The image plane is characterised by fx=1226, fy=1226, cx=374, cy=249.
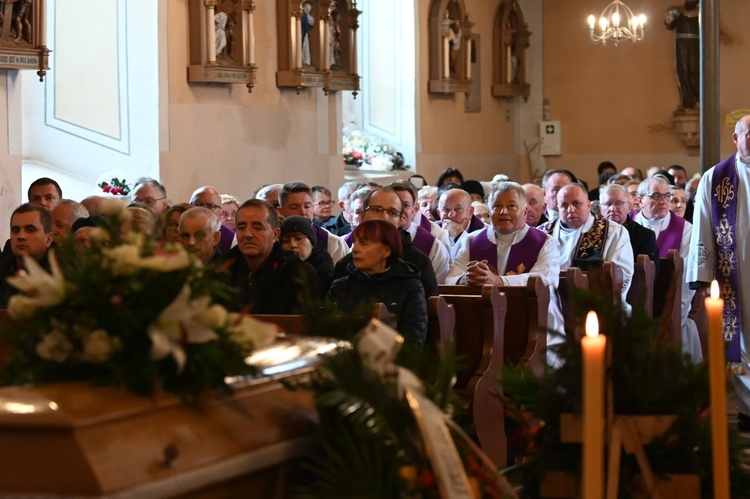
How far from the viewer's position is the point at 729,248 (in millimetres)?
7469

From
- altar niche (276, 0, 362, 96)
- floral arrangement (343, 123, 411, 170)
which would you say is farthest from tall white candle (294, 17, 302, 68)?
floral arrangement (343, 123, 411, 170)

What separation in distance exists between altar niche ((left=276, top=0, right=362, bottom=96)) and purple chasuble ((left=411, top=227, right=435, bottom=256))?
5.60 m

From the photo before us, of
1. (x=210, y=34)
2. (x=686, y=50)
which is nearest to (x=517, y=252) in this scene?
(x=210, y=34)

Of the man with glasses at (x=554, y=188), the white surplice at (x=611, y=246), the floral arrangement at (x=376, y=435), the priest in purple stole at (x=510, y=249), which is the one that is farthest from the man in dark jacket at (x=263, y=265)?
the man with glasses at (x=554, y=188)

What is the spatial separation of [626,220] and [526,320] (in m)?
3.34

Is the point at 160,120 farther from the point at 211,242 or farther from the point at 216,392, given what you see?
the point at 216,392

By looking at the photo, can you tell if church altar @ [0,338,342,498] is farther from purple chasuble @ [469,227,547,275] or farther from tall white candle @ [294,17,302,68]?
tall white candle @ [294,17,302,68]

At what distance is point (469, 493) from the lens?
5.74 ft

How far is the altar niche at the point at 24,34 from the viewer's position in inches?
370

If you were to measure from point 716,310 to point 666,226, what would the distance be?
848 cm

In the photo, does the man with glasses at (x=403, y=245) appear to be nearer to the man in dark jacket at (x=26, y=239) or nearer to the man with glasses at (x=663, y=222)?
the man in dark jacket at (x=26, y=239)

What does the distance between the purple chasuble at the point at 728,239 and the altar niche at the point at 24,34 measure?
5.22m

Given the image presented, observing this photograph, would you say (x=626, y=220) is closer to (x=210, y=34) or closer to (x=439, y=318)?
(x=439, y=318)

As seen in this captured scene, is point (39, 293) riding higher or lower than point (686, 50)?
lower
